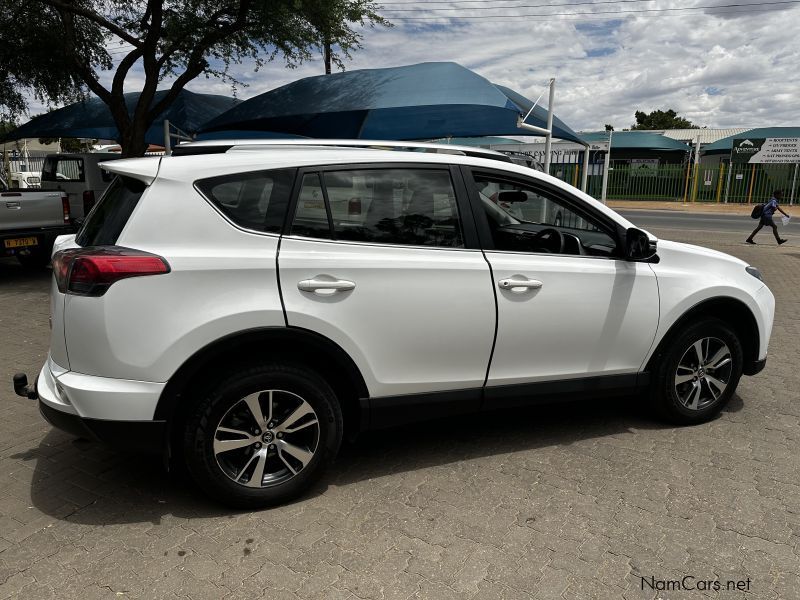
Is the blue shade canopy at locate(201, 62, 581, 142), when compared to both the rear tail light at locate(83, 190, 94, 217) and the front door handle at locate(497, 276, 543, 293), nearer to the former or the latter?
the rear tail light at locate(83, 190, 94, 217)

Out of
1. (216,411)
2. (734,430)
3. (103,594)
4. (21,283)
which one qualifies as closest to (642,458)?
(734,430)

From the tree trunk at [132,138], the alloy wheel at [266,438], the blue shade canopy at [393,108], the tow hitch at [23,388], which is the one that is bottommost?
the alloy wheel at [266,438]

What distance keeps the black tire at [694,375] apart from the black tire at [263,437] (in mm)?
2091

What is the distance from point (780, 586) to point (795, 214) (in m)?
28.2

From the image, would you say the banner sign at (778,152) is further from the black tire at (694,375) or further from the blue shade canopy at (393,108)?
the black tire at (694,375)

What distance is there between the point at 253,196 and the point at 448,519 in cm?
178

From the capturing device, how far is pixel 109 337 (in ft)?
8.59

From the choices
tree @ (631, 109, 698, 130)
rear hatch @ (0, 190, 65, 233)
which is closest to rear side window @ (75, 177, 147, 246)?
rear hatch @ (0, 190, 65, 233)

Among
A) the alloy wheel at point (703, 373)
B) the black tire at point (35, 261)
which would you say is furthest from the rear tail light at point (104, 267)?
the black tire at point (35, 261)

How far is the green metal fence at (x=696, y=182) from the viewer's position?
30.7 m

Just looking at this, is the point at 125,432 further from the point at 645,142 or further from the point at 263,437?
the point at 645,142

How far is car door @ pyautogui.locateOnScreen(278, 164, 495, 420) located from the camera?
2.92 meters

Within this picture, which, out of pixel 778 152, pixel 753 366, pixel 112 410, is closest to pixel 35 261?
pixel 112 410

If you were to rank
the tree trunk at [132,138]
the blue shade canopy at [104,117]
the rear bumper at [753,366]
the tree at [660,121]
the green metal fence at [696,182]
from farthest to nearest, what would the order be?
the tree at [660,121]
the green metal fence at [696,182]
the blue shade canopy at [104,117]
the tree trunk at [132,138]
the rear bumper at [753,366]
